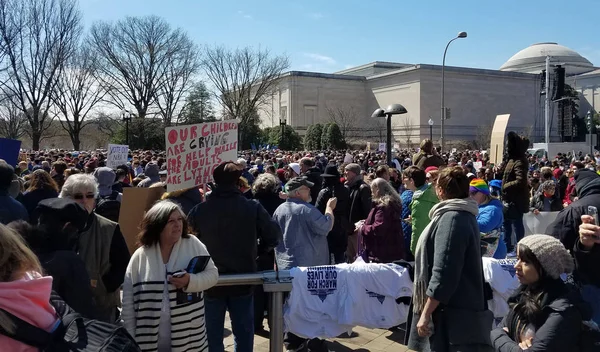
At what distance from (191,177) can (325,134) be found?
50129 millimetres

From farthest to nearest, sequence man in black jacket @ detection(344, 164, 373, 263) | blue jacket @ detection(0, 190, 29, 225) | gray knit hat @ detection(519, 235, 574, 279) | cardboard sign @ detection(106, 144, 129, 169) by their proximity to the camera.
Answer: cardboard sign @ detection(106, 144, 129, 169) < man in black jacket @ detection(344, 164, 373, 263) < blue jacket @ detection(0, 190, 29, 225) < gray knit hat @ detection(519, 235, 574, 279)

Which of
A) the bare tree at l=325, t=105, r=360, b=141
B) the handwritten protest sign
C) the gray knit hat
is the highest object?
the bare tree at l=325, t=105, r=360, b=141

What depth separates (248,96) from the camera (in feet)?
180

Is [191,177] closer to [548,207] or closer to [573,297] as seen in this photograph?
[573,297]

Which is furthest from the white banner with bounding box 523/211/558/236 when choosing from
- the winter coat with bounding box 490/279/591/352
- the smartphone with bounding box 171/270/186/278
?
the smartphone with bounding box 171/270/186/278

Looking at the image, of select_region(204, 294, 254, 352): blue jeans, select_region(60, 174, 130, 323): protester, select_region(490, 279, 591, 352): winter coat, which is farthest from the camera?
select_region(204, 294, 254, 352): blue jeans

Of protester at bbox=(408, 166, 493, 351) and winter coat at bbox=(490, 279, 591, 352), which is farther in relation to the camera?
protester at bbox=(408, 166, 493, 351)

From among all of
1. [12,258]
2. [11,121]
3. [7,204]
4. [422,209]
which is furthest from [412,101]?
[12,258]

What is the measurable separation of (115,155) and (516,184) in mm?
11501

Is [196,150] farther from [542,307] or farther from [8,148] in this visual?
[542,307]

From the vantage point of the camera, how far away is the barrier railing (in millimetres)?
4082

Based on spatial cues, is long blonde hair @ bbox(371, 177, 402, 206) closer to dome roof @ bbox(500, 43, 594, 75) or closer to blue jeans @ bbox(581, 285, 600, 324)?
blue jeans @ bbox(581, 285, 600, 324)

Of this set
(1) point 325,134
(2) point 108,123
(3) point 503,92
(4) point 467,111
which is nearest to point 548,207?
(1) point 325,134

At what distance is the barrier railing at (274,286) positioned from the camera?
13.4ft
